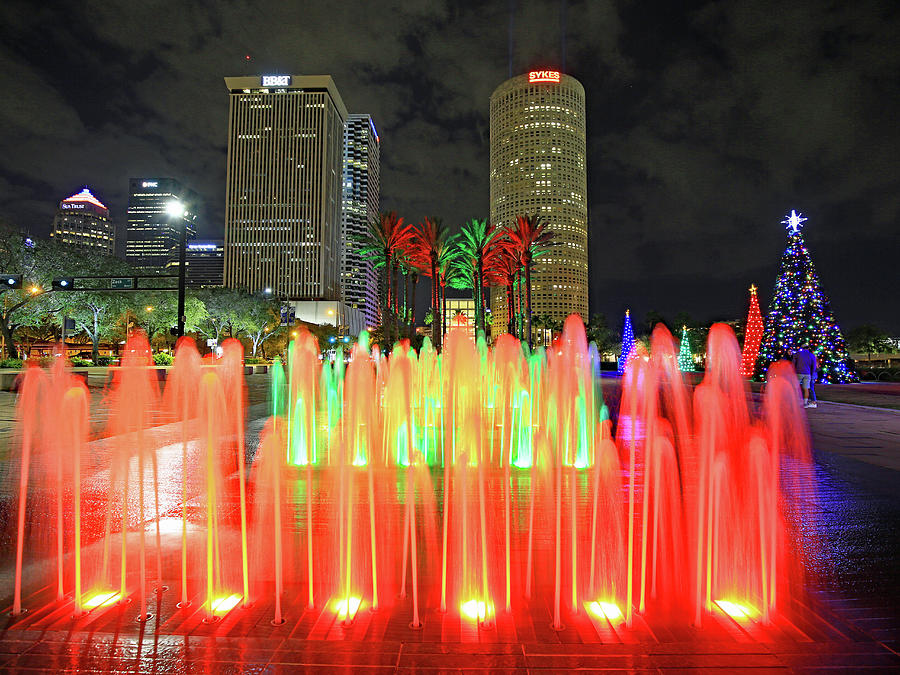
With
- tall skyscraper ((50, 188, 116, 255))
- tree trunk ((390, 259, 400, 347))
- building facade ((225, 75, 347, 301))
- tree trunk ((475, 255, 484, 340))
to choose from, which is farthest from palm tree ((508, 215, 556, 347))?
tall skyscraper ((50, 188, 116, 255))

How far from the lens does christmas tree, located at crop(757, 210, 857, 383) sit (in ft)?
85.0

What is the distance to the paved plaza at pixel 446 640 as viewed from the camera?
285 centimetres

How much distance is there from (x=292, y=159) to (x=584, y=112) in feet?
304

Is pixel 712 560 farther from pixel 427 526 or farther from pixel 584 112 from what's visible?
pixel 584 112

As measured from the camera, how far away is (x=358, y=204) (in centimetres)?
18638

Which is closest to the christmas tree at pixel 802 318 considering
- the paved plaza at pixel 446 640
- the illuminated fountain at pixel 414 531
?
the illuminated fountain at pixel 414 531

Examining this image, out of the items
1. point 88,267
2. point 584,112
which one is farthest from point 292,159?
point 88,267

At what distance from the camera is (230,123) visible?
140 meters

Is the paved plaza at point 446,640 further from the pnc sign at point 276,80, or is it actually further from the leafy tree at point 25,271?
the pnc sign at point 276,80

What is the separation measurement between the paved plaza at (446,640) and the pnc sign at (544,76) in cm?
16870

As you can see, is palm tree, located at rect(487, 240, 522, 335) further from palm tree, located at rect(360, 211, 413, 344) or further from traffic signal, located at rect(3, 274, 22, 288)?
traffic signal, located at rect(3, 274, 22, 288)

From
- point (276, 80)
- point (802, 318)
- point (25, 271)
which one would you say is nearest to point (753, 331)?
point (802, 318)

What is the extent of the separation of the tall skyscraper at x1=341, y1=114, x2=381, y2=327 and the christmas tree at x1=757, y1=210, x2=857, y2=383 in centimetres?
15573

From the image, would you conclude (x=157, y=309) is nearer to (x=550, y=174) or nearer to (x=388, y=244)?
(x=388, y=244)
